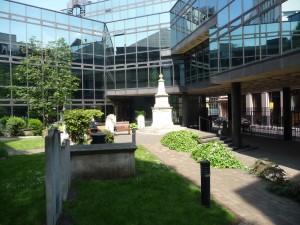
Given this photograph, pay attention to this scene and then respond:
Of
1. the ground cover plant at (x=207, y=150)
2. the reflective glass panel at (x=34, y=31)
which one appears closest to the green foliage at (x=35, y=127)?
the reflective glass panel at (x=34, y=31)

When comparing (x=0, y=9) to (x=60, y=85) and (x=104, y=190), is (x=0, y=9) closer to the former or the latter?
(x=60, y=85)

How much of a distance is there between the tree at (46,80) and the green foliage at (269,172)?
55.2 feet

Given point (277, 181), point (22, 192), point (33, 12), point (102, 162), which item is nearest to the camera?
point (22, 192)

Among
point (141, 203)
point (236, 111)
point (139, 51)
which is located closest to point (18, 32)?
point (139, 51)

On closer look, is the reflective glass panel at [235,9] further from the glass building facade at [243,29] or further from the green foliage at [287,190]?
the green foliage at [287,190]

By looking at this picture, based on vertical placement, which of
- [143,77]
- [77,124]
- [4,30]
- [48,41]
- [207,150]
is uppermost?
[4,30]

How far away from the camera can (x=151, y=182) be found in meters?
8.91

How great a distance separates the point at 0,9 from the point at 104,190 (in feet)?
93.3

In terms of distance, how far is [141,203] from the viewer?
7203mm

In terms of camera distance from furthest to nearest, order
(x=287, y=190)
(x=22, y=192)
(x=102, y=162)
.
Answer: (x=102, y=162) → (x=287, y=190) → (x=22, y=192)

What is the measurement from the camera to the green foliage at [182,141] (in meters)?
16.1

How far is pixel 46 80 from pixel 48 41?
28.1 ft

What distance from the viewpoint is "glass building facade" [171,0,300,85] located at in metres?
12.6

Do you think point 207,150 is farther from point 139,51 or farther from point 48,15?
point 48,15
